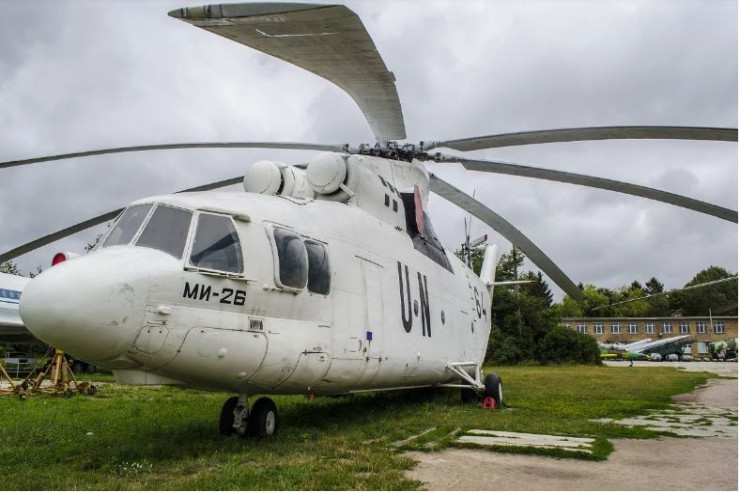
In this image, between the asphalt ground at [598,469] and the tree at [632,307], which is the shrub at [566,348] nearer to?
the asphalt ground at [598,469]

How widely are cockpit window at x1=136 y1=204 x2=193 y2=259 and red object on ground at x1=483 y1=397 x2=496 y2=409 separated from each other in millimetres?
8124

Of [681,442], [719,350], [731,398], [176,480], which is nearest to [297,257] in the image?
[176,480]

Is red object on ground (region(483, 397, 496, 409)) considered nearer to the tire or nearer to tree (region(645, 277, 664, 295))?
the tire

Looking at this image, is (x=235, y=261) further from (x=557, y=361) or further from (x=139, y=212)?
(x=557, y=361)

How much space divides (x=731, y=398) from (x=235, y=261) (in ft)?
47.4

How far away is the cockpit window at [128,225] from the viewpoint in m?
6.39

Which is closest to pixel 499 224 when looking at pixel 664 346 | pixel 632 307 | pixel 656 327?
pixel 664 346

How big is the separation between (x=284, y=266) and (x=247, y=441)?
2.17 metres

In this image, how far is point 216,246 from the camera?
652 centimetres

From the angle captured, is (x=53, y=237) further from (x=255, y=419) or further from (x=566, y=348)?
(x=566, y=348)

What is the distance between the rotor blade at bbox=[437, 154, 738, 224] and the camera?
855 centimetres

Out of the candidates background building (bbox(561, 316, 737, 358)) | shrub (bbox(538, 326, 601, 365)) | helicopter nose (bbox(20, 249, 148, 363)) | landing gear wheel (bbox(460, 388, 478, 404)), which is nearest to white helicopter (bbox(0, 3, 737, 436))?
helicopter nose (bbox(20, 249, 148, 363))

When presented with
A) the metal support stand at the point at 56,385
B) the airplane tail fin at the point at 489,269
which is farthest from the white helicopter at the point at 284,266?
the metal support stand at the point at 56,385

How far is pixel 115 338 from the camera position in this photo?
550 centimetres
